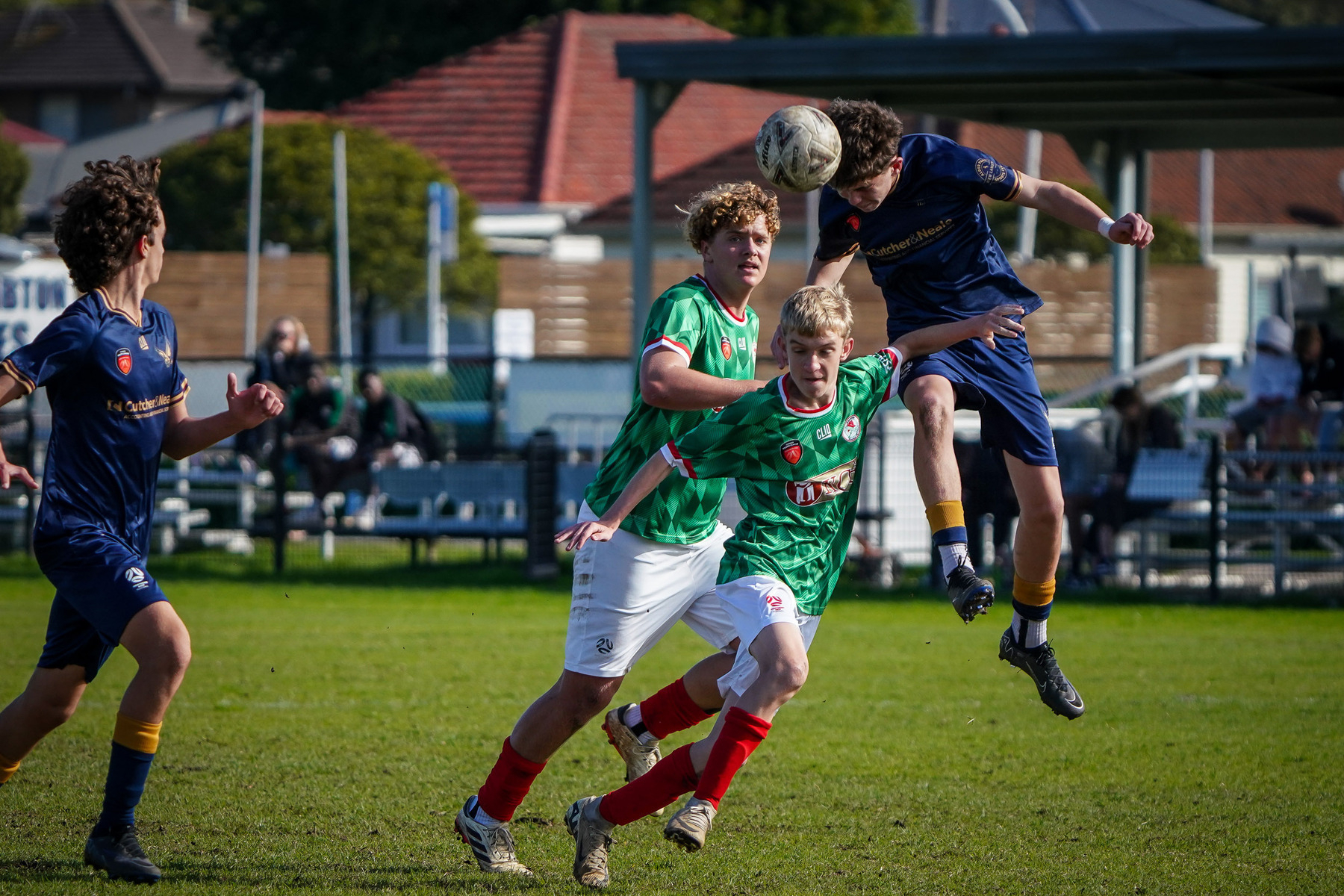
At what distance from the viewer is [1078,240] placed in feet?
105

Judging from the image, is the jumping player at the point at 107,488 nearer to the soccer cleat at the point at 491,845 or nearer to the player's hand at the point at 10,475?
the player's hand at the point at 10,475

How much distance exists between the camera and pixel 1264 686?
9.14m

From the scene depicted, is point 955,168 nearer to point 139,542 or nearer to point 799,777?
point 799,777

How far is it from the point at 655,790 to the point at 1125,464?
30.8 ft

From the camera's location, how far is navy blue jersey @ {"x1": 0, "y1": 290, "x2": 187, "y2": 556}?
506 centimetres

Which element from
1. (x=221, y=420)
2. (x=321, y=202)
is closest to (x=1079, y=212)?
(x=221, y=420)

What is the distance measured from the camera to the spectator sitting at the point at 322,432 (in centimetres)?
1488

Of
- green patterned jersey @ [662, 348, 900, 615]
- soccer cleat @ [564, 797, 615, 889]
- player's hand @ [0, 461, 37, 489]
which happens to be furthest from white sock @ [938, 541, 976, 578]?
player's hand @ [0, 461, 37, 489]

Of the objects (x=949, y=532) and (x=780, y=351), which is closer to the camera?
(x=780, y=351)

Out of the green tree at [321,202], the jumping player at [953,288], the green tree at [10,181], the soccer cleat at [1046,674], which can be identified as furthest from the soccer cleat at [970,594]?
the green tree at [10,181]

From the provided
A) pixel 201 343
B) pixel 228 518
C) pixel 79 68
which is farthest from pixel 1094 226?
pixel 79 68

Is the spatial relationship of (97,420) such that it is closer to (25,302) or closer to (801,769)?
(801,769)

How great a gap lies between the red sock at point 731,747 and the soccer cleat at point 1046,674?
4.95ft

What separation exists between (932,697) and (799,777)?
2.21 meters
